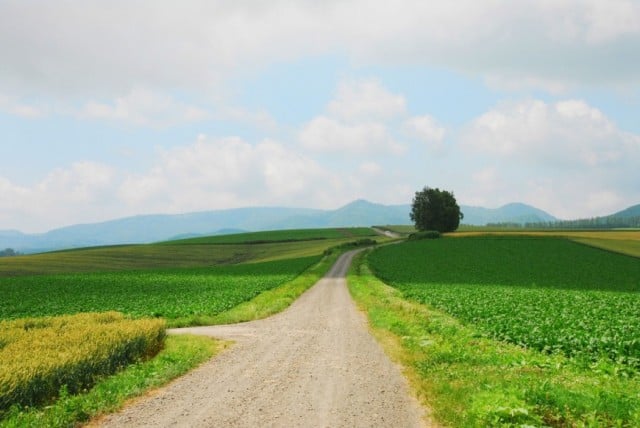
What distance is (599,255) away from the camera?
83938 mm

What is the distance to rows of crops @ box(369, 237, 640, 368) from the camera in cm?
2056

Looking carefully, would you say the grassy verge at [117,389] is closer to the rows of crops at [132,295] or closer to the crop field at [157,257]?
the rows of crops at [132,295]

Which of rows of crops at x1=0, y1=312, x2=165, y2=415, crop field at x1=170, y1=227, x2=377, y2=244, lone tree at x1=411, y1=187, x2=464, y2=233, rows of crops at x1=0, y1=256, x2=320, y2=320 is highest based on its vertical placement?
lone tree at x1=411, y1=187, x2=464, y2=233

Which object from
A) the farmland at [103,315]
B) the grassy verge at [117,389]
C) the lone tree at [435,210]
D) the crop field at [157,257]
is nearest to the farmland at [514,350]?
the grassy verge at [117,389]

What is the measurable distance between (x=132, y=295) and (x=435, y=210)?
4246 inches

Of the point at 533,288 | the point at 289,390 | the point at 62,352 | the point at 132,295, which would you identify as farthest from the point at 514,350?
the point at 132,295

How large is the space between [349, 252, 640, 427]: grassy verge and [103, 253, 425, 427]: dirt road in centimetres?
92

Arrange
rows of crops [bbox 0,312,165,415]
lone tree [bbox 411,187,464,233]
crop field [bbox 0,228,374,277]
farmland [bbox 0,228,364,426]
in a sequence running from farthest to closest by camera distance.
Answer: lone tree [bbox 411,187,464,233]
crop field [bbox 0,228,374,277]
farmland [bbox 0,228,364,426]
rows of crops [bbox 0,312,165,415]

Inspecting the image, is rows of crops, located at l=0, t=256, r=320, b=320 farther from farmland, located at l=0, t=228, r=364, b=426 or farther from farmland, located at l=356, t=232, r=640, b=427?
farmland, located at l=356, t=232, r=640, b=427

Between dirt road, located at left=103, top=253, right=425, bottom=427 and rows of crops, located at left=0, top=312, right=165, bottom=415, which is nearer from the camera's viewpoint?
dirt road, located at left=103, top=253, right=425, bottom=427

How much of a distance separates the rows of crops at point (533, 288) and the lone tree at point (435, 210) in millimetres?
23490

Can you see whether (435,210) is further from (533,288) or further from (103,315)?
(103,315)

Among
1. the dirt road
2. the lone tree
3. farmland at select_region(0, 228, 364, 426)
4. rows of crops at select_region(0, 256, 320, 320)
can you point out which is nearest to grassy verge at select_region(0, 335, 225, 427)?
farmland at select_region(0, 228, 364, 426)

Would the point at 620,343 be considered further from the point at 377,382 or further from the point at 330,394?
the point at 330,394
